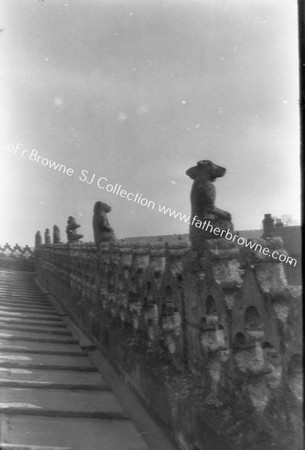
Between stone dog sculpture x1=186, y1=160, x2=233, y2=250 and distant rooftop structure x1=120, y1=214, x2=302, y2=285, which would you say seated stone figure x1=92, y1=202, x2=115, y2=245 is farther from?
stone dog sculpture x1=186, y1=160, x2=233, y2=250

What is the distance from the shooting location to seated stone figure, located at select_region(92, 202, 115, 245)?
25.6 ft

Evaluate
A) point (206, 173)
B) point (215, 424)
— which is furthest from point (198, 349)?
point (206, 173)

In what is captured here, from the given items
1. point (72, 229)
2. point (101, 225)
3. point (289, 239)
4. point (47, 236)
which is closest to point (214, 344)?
point (289, 239)

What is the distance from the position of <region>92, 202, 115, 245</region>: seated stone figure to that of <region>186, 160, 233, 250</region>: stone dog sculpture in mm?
4342

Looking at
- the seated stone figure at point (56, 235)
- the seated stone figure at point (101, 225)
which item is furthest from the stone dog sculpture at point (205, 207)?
the seated stone figure at point (56, 235)

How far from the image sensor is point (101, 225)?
787 centimetres

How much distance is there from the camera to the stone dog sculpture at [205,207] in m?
3.40

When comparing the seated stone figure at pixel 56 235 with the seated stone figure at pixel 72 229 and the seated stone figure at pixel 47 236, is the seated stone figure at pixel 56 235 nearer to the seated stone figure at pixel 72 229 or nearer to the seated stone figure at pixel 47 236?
the seated stone figure at pixel 47 236

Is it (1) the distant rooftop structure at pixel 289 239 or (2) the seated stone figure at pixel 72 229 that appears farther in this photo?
(2) the seated stone figure at pixel 72 229

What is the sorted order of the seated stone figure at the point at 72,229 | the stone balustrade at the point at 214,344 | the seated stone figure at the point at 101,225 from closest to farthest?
the stone balustrade at the point at 214,344, the seated stone figure at the point at 101,225, the seated stone figure at the point at 72,229

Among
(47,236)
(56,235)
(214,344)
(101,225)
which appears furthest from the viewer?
(47,236)

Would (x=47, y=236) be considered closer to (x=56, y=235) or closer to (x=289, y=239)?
(x=56, y=235)

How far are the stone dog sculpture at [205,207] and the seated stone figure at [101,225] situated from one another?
4342 mm

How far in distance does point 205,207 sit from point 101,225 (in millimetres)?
4552
